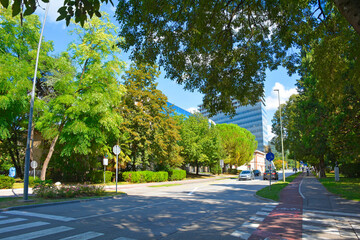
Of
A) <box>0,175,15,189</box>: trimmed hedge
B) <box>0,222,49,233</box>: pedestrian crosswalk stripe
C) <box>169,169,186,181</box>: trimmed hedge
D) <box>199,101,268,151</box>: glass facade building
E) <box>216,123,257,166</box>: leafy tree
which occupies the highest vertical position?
<box>199,101,268,151</box>: glass facade building

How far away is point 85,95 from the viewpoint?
2167cm

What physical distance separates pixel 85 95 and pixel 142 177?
13.5 metres

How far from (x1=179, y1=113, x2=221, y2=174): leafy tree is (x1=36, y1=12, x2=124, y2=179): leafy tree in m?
19.4

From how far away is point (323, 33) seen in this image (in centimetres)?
916

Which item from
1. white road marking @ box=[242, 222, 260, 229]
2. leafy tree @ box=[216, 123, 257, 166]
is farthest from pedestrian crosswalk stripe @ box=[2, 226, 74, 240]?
leafy tree @ box=[216, 123, 257, 166]

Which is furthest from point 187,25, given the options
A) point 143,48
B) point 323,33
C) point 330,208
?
point 330,208

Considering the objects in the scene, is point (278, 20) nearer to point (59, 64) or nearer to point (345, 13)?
point (345, 13)

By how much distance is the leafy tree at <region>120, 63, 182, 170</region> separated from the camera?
29.1m

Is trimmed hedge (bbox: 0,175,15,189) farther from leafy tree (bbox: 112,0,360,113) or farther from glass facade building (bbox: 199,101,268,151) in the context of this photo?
glass facade building (bbox: 199,101,268,151)

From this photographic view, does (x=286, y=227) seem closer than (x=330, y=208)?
Yes

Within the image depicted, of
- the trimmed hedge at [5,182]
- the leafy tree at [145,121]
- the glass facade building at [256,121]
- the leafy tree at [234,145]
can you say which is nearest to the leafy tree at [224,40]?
the trimmed hedge at [5,182]

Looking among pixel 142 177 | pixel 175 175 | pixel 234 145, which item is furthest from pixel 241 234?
pixel 234 145

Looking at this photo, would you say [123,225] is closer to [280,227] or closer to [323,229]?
[280,227]

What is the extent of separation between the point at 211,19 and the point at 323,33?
4406 mm
